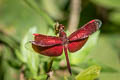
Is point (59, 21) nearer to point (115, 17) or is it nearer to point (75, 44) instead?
point (115, 17)

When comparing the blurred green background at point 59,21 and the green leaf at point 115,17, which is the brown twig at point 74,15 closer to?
the blurred green background at point 59,21

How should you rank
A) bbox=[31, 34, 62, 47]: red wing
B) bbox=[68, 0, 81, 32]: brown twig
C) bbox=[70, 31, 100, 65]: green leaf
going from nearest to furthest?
bbox=[31, 34, 62, 47]: red wing
bbox=[70, 31, 100, 65]: green leaf
bbox=[68, 0, 81, 32]: brown twig

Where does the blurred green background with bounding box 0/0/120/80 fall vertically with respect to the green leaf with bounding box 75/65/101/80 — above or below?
above

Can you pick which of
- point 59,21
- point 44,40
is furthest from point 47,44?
point 59,21

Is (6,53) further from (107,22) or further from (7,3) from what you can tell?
(107,22)

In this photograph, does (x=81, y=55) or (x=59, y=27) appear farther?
(x=81, y=55)

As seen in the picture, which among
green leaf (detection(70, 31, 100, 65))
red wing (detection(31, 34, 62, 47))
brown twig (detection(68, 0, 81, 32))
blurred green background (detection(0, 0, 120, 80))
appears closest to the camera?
red wing (detection(31, 34, 62, 47))

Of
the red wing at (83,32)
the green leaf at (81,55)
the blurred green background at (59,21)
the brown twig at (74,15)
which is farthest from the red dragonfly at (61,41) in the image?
the brown twig at (74,15)

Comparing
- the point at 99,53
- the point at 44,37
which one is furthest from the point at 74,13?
the point at 44,37

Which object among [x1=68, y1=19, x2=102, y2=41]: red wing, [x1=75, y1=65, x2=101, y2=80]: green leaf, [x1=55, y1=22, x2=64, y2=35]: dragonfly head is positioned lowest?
[x1=75, y1=65, x2=101, y2=80]: green leaf

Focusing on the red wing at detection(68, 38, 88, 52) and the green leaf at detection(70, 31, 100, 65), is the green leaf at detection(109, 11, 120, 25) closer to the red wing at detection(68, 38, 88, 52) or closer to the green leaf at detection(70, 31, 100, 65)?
the green leaf at detection(70, 31, 100, 65)

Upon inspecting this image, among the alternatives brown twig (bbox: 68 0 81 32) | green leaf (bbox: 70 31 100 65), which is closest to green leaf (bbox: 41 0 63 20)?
brown twig (bbox: 68 0 81 32)
